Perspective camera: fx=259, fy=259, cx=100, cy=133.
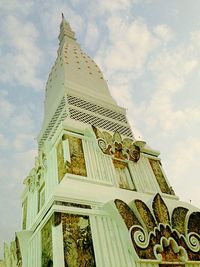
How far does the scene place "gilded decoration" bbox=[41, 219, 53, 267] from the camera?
5.53 metres

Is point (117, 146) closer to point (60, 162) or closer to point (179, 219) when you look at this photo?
point (60, 162)

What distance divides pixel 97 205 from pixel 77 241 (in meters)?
1.13

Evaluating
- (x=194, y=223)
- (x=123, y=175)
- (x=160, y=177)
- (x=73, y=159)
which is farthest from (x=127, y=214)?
(x=160, y=177)

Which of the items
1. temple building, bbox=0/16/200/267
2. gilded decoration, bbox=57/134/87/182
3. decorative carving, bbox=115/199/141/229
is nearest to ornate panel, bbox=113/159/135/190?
temple building, bbox=0/16/200/267

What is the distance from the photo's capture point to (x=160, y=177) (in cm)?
1015

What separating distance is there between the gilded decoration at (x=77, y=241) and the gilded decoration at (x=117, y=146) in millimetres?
3535

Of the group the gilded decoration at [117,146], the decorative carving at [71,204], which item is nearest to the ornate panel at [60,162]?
the gilded decoration at [117,146]

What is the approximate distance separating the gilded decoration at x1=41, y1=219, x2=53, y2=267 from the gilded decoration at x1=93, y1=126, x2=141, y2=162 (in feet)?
11.9

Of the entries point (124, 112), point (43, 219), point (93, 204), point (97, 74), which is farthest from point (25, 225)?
point (97, 74)

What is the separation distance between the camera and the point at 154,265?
18.9 feet

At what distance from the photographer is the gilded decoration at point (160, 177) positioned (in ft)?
32.2

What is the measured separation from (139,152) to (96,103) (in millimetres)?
4343

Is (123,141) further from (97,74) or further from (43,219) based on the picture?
(97,74)

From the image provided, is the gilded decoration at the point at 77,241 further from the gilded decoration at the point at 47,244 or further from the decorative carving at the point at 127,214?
the decorative carving at the point at 127,214
